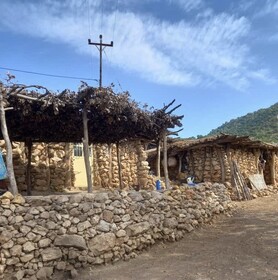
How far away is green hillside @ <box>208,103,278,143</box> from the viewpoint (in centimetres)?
3665

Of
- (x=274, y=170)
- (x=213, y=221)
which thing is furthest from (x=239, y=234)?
(x=274, y=170)

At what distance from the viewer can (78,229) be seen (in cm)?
680

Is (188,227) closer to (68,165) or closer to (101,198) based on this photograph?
(101,198)

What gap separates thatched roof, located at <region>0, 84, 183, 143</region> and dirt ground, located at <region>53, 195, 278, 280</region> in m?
3.31

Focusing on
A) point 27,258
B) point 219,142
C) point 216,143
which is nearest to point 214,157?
point 216,143

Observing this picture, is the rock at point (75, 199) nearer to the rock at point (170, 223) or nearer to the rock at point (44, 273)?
the rock at point (44, 273)

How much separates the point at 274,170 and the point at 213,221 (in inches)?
437

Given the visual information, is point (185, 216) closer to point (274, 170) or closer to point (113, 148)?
Result: point (113, 148)

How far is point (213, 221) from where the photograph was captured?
1022cm

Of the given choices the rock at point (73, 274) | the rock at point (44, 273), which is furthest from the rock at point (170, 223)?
the rock at point (44, 273)

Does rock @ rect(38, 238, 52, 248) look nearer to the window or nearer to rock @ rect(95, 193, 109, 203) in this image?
rock @ rect(95, 193, 109, 203)

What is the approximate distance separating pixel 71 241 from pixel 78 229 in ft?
0.98

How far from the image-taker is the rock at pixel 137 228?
7.46 m

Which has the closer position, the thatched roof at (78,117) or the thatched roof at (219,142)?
the thatched roof at (78,117)
